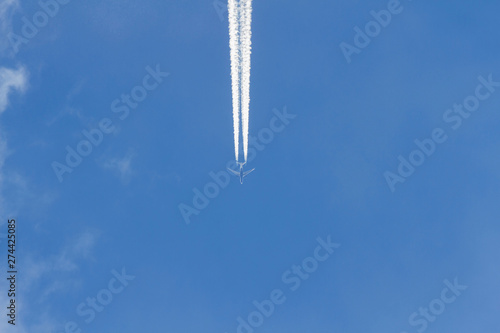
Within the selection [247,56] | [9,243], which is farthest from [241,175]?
[9,243]

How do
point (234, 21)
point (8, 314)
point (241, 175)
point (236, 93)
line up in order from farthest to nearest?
point (241, 175), point (8, 314), point (236, 93), point (234, 21)

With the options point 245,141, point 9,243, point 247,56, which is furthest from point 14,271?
point 247,56

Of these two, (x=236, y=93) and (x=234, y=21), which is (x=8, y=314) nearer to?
(x=236, y=93)

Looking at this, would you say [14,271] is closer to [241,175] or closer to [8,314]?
[8,314]

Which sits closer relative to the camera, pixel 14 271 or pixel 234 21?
pixel 234 21

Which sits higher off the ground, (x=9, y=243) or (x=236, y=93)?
(x=9, y=243)

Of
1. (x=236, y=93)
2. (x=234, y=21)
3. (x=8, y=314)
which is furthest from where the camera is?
(x=8, y=314)
